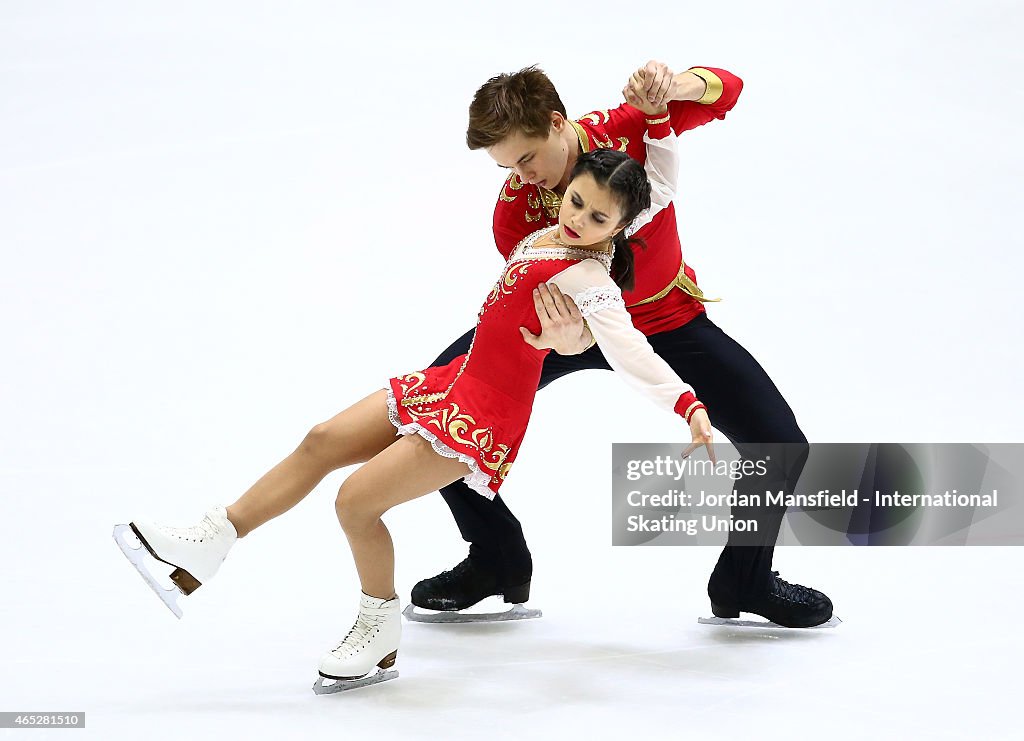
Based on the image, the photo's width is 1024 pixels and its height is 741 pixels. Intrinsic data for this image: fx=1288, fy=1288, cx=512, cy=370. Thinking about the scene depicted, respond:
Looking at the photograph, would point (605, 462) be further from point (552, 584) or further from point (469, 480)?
point (469, 480)

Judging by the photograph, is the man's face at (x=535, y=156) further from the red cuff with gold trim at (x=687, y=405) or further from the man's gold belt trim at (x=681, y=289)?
the red cuff with gold trim at (x=687, y=405)

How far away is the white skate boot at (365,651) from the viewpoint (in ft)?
10.3

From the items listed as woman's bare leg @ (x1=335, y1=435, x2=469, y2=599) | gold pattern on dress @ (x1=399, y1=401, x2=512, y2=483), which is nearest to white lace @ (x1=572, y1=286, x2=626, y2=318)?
gold pattern on dress @ (x1=399, y1=401, x2=512, y2=483)

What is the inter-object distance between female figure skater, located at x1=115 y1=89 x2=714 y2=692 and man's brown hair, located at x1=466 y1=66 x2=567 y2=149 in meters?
0.19

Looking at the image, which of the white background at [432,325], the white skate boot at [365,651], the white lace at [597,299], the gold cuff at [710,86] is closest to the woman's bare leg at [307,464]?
the white skate boot at [365,651]

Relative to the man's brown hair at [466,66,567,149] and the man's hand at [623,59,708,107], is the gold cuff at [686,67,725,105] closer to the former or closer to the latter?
the man's hand at [623,59,708,107]

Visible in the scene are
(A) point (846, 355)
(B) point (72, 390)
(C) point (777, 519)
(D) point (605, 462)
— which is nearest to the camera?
(C) point (777, 519)

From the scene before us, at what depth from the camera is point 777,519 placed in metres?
3.62

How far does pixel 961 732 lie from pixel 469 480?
4.17 ft

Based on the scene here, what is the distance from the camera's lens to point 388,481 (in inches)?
120

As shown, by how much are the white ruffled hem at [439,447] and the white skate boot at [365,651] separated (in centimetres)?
38

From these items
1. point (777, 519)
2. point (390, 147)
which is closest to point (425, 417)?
point (777, 519)

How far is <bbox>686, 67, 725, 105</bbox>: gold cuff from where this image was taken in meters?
3.25

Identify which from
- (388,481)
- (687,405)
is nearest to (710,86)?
(687,405)
